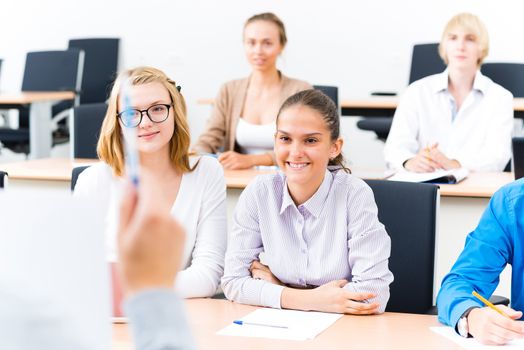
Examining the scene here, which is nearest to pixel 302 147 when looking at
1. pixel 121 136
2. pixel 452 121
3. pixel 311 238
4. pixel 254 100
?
pixel 311 238

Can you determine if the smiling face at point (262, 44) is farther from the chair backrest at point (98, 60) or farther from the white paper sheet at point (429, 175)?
the chair backrest at point (98, 60)

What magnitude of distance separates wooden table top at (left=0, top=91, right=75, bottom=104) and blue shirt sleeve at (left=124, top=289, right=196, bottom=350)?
17.9 feet

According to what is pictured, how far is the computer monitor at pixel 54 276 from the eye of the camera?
2.22ft

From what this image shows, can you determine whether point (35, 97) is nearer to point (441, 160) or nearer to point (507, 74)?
point (507, 74)

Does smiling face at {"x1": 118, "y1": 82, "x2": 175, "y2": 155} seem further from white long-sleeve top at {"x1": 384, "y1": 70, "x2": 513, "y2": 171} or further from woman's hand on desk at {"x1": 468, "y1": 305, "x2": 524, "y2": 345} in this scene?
white long-sleeve top at {"x1": 384, "y1": 70, "x2": 513, "y2": 171}

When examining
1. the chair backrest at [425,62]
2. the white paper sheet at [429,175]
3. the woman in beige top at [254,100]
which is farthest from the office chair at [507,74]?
the white paper sheet at [429,175]

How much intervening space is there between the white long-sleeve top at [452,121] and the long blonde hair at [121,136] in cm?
158

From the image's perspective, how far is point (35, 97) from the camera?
5965mm

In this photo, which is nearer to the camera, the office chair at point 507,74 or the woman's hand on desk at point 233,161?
the woman's hand on desk at point 233,161

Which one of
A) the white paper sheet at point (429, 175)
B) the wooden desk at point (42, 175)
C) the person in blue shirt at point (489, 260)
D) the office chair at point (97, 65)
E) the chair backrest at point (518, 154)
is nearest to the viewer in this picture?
the person in blue shirt at point (489, 260)

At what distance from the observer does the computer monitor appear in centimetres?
68

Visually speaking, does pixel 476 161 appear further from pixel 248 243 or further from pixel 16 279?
pixel 16 279

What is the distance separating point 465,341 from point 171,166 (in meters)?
1.02

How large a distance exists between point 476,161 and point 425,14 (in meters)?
3.46
